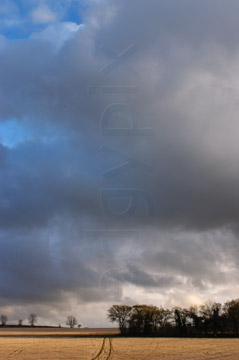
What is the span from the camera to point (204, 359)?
4619cm

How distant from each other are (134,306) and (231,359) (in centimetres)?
10044

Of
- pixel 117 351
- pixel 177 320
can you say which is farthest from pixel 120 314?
pixel 117 351

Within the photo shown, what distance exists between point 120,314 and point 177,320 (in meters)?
21.1

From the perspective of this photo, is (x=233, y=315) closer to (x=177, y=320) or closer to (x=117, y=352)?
(x=177, y=320)

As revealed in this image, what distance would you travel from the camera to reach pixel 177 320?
130750mm

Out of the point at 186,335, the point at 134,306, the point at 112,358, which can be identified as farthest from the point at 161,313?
the point at 112,358

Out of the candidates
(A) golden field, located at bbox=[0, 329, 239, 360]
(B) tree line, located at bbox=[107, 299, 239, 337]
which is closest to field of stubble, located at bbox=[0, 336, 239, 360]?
(A) golden field, located at bbox=[0, 329, 239, 360]

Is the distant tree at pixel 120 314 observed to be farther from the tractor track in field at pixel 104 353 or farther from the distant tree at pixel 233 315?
the tractor track in field at pixel 104 353

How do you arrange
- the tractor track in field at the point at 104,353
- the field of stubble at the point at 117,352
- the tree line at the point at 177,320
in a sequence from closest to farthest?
the tractor track in field at the point at 104,353, the field of stubble at the point at 117,352, the tree line at the point at 177,320

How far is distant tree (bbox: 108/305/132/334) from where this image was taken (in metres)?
133

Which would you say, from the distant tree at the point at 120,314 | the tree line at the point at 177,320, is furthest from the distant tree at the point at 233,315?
the distant tree at the point at 120,314

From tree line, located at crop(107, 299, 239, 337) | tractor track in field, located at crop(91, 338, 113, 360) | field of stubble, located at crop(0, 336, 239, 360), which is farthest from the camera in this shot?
tree line, located at crop(107, 299, 239, 337)

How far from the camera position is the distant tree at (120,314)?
13261 cm

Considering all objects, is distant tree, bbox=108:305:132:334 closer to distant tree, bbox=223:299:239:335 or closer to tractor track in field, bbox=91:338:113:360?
distant tree, bbox=223:299:239:335
